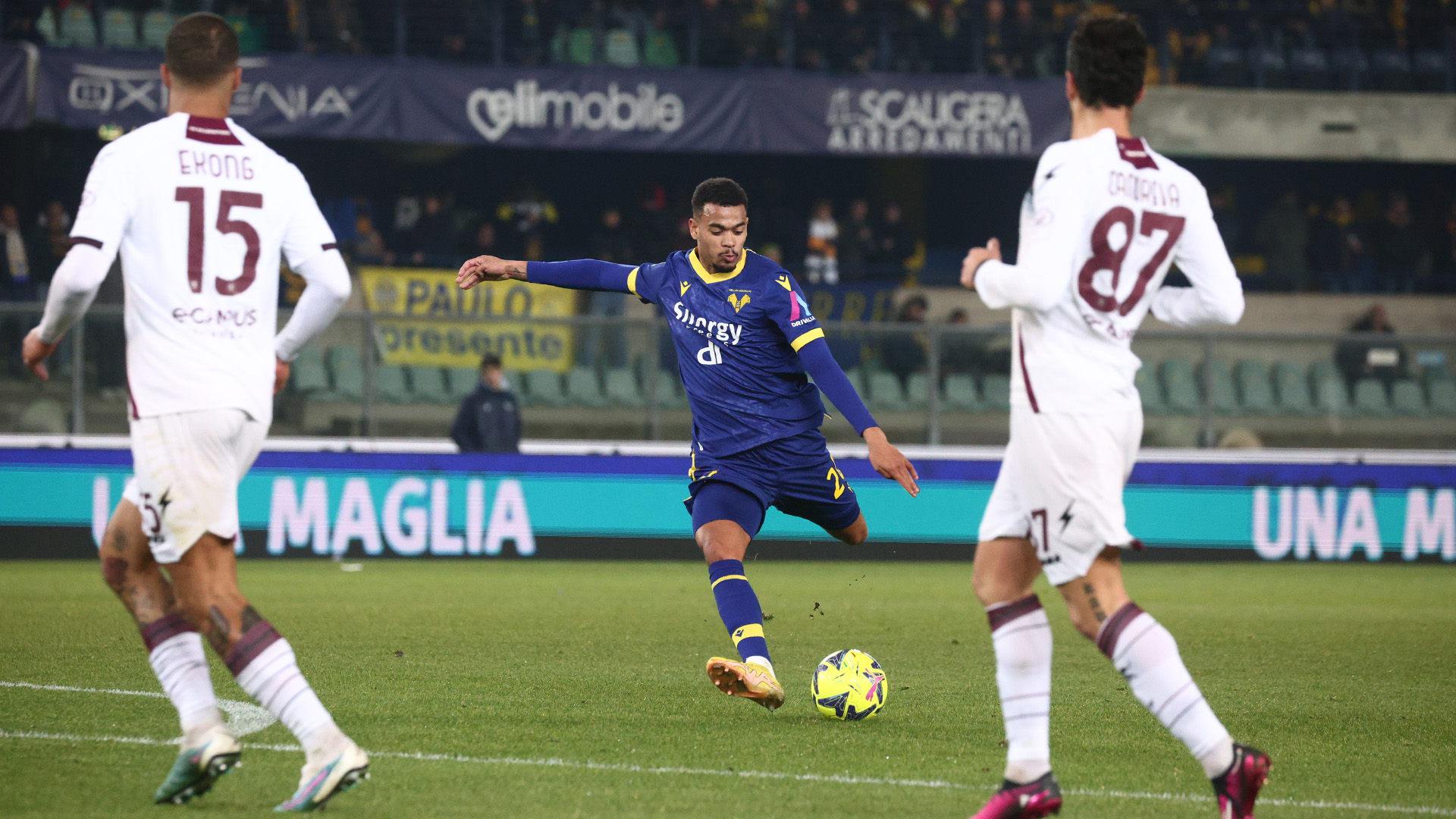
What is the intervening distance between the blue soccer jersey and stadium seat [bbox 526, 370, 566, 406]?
8855 millimetres

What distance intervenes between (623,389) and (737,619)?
929 cm

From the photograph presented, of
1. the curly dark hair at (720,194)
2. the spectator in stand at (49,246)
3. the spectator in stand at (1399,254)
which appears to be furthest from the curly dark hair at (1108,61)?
the spectator in stand at (1399,254)

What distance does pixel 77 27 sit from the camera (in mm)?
19141

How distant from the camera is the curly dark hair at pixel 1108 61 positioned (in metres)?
4.14

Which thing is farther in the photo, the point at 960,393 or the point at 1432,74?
the point at 1432,74

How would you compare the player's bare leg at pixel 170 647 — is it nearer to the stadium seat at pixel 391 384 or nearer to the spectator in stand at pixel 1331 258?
the stadium seat at pixel 391 384

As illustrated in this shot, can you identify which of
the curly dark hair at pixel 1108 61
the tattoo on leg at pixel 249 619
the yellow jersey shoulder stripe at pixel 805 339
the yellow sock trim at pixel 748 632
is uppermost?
the curly dark hair at pixel 1108 61

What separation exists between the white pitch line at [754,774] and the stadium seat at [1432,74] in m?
20.6

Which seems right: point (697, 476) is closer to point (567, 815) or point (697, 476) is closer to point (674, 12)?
point (567, 815)

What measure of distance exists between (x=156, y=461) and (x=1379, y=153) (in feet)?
70.3

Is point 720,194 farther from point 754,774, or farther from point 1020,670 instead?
point 1020,670

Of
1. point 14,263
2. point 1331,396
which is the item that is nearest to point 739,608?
point 1331,396

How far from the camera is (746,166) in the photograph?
81.4 feet

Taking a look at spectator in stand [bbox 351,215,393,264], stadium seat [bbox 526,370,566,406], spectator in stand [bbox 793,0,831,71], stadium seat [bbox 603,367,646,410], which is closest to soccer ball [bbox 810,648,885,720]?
stadium seat [bbox 603,367,646,410]
